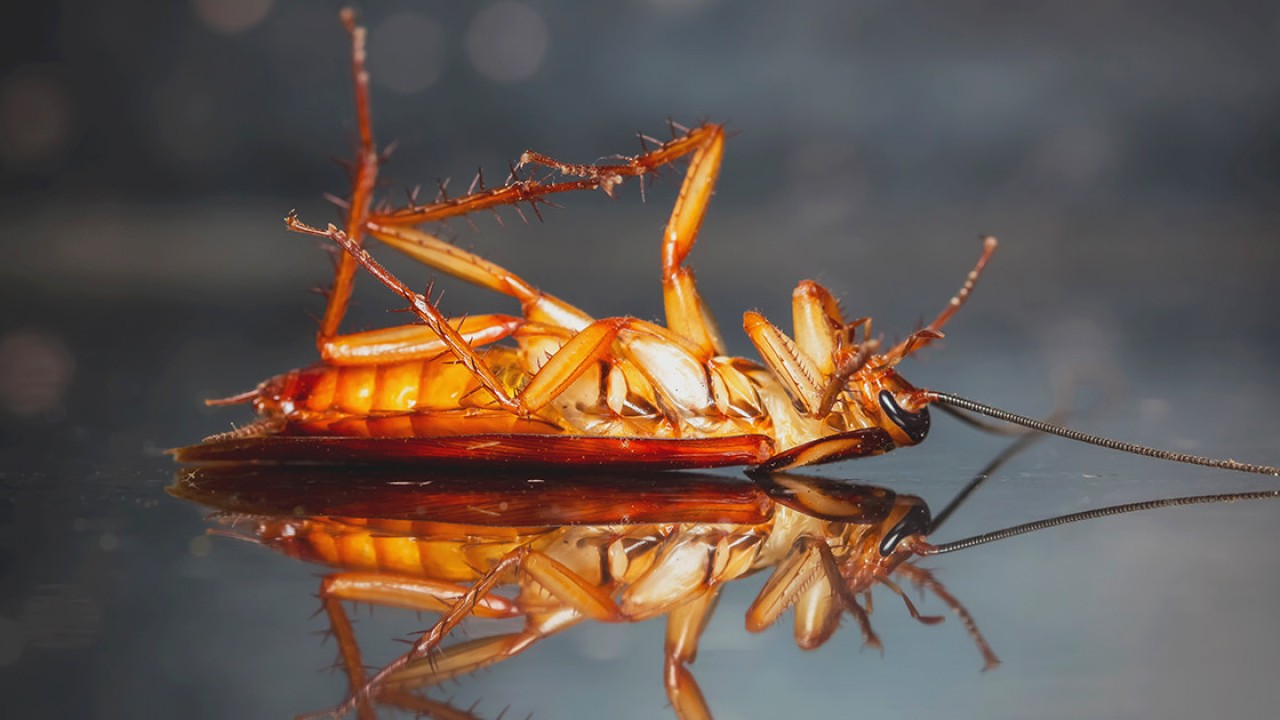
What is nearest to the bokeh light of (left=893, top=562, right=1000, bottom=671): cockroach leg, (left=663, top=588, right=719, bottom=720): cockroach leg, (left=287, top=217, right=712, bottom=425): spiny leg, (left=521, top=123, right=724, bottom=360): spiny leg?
(left=287, top=217, right=712, bottom=425): spiny leg

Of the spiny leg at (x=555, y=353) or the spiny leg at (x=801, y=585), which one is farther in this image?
the spiny leg at (x=555, y=353)

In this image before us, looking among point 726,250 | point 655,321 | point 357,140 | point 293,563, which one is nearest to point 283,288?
point 726,250

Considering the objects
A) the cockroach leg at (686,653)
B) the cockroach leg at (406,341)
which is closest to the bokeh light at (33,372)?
the cockroach leg at (406,341)

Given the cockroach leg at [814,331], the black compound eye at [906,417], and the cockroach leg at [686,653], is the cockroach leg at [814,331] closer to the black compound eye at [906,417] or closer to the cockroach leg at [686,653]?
the black compound eye at [906,417]

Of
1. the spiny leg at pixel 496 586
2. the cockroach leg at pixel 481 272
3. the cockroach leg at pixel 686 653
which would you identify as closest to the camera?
the cockroach leg at pixel 686 653

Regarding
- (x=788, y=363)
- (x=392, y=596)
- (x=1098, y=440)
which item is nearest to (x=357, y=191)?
(x=788, y=363)

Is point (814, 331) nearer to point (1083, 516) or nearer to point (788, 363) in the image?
point (788, 363)
